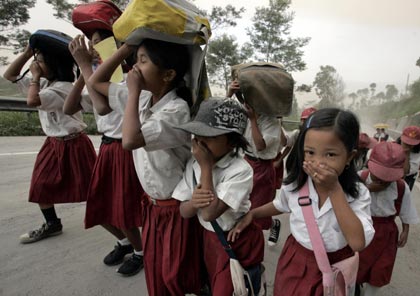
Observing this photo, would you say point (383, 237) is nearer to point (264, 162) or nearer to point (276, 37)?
point (264, 162)

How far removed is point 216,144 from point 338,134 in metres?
0.51

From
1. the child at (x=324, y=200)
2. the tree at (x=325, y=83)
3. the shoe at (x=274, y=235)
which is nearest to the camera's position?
the child at (x=324, y=200)

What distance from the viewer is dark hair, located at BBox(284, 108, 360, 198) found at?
1.24 meters

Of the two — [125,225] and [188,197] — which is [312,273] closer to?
[188,197]

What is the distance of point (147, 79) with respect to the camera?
1.37 m

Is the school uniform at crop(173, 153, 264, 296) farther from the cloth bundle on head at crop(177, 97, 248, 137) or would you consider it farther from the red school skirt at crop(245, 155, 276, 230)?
the red school skirt at crop(245, 155, 276, 230)

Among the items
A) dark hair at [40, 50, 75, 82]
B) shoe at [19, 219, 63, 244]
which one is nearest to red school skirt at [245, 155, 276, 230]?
dark hair at [40, 50, 75, 82]

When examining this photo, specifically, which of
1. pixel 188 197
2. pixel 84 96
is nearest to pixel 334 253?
pixel 188 197

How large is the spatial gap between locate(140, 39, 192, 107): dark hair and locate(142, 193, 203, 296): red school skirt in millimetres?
608

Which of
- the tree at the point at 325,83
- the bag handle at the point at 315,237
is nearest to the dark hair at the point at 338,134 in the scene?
the bag handle at the point at 315,237

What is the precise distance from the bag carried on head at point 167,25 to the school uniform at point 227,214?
1.46 feet

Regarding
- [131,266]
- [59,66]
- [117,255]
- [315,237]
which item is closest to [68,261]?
[117,255]

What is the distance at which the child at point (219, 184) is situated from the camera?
1.31 meters

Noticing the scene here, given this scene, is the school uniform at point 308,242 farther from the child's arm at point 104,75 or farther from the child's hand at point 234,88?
the child's hand at point 234,88
